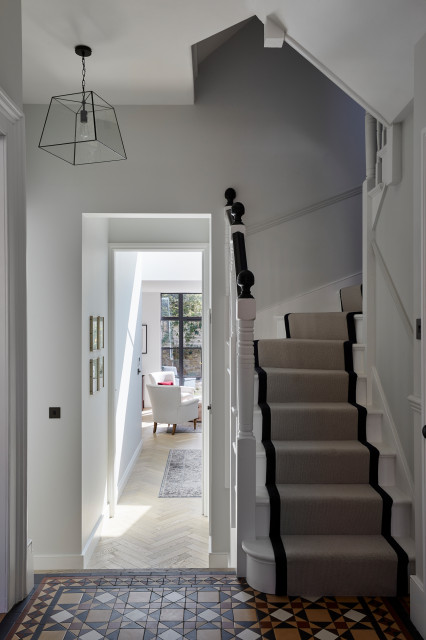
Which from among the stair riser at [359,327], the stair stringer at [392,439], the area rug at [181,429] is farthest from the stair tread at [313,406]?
the area rug at [181,429]

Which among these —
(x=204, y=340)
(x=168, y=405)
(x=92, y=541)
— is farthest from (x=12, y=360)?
(x=168, y=405)

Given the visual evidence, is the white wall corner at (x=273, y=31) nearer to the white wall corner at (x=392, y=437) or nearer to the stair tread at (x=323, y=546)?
the white wall corner at (x=392, y=437)

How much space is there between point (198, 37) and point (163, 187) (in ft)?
3.53

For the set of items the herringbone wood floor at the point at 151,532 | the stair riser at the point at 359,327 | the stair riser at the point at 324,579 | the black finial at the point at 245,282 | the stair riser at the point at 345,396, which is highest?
the black finial at the point at 245,282

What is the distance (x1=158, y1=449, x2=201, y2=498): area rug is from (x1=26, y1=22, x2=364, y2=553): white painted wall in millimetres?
1693

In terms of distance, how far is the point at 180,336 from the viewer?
11086 mm

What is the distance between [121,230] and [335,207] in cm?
199

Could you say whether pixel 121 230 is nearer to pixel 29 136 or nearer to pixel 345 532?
pixel 29 136

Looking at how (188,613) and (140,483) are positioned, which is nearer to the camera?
(188,613)

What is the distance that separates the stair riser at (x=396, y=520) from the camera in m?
2.33

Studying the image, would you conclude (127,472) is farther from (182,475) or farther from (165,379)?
(165,379)

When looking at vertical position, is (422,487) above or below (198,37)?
below

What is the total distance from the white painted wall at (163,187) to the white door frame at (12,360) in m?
1.65

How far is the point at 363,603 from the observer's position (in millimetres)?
2049
